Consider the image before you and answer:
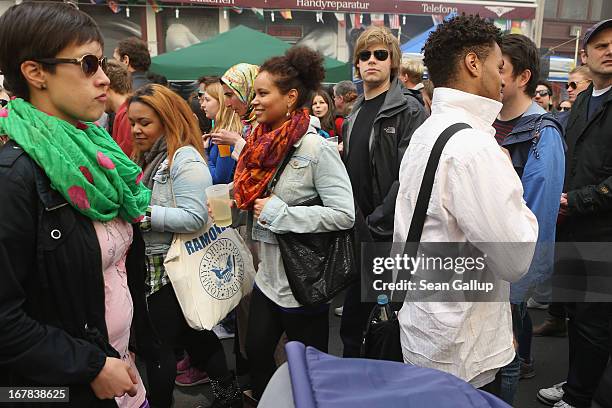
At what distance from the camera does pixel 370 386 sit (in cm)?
116

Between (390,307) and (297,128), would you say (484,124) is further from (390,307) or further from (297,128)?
(297,128)

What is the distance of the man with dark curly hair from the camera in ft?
15.7

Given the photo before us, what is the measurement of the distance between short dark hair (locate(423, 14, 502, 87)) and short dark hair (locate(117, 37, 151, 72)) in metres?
3.72

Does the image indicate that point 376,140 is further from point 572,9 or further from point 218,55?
point 572,9

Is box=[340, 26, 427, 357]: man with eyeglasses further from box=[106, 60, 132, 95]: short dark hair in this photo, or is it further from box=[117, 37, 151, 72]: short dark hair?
box=[117, 37, 151, 72]: short dark hair

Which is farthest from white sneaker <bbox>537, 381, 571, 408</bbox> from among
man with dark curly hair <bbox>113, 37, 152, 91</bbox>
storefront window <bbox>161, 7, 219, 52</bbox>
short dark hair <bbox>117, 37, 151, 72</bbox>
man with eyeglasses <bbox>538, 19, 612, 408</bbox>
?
storefront window <bbox>161, 7, 219, 52</bbox>

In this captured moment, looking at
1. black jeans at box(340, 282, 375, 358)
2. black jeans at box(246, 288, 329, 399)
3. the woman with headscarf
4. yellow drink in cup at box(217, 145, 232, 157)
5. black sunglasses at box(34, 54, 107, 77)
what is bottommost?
black jeans at box(340, 282, 375, 358)

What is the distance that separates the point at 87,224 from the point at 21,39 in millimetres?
535

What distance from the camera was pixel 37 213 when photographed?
1.31 metres

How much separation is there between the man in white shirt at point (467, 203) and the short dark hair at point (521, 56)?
0.95 metres

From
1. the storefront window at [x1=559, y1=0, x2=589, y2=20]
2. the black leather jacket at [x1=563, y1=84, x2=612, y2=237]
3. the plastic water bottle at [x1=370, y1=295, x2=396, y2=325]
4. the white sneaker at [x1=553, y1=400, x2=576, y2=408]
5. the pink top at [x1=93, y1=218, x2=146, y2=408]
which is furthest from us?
the storefront window at [x1=559, y1=0, x2=589, y2=20]

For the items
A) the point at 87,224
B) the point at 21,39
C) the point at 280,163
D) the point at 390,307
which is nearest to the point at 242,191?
the point at 280,163

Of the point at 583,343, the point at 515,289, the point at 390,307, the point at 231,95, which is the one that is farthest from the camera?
the point at 231,95

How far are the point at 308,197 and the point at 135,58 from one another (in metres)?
3.21
